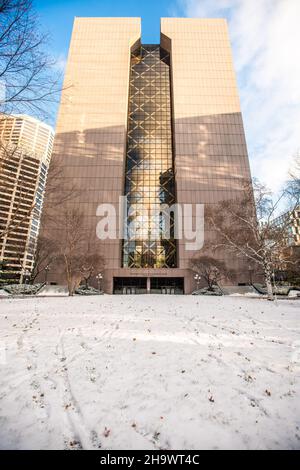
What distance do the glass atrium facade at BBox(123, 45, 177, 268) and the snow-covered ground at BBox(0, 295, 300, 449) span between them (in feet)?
122

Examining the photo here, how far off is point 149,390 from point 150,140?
5513cm

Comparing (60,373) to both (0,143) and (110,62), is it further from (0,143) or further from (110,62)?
(110,62)

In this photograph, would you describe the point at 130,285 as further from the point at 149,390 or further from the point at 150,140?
the point at 149,390

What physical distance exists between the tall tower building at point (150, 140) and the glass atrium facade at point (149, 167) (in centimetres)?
23

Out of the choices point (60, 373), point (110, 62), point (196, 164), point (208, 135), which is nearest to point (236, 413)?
point (60, 373)

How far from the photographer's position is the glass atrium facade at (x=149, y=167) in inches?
1725

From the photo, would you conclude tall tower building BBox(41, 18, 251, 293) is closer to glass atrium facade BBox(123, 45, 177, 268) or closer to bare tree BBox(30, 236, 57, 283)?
glass atrium facade BBox(123, 45, 177, 268)

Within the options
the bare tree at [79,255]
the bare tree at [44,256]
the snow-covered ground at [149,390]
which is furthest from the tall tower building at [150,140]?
the snow-covered ground at [149,390]

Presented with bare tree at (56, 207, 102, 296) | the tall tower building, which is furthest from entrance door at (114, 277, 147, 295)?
bare tree at (56, 207, 102, 296)

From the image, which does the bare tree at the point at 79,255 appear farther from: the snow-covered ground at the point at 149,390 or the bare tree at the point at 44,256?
the snow-covered ground at the point at 149,390

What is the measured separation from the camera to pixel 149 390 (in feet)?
11.5
